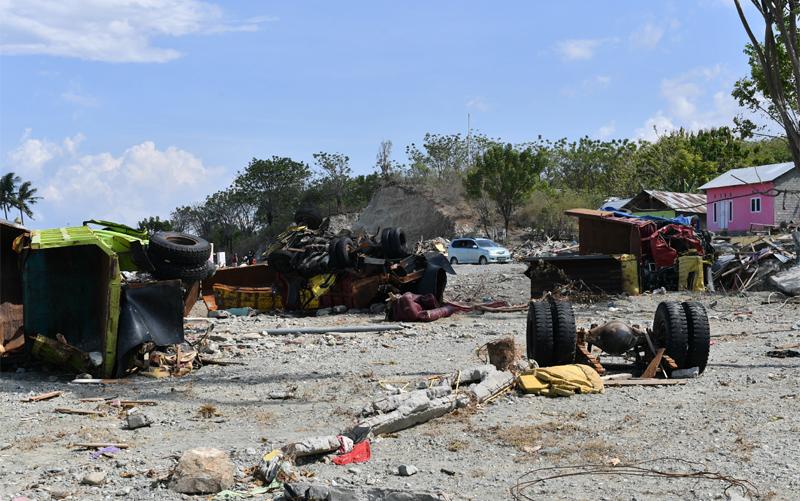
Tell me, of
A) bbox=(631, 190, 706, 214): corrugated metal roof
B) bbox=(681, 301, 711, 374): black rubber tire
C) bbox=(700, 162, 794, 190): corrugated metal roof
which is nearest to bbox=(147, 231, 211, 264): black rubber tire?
bbox=(681, 301, 711, 374): black rubber tire

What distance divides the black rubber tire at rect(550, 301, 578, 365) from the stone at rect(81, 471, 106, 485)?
4705 millimetres

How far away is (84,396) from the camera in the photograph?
8352mm

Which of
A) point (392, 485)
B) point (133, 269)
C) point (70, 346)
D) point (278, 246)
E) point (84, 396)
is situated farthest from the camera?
point (278, 246)

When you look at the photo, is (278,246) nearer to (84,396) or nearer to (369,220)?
(84,396)

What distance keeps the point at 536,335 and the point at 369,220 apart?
55.8m

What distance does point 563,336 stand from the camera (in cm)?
843

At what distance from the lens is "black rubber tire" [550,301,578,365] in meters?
8.45

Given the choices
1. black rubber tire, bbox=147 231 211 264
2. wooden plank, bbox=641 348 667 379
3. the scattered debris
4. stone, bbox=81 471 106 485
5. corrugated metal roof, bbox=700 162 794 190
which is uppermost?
corrugated metal roof, bbox=700 162 794 190

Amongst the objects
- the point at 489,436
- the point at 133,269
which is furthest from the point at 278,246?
the point at 489,436

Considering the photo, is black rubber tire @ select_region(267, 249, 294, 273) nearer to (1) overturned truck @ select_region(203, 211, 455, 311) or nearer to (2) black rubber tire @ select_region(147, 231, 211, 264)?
(1) overturned truck @ select_region(203, 211, 455, 311)

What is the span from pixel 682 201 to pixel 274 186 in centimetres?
3530

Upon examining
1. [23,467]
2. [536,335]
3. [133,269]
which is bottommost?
[23,467]

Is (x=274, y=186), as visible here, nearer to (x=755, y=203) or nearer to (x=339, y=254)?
(x=755, y=203)

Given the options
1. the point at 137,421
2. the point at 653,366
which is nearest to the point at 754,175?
the point at 653,366
